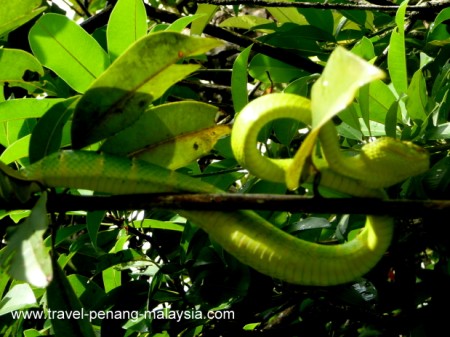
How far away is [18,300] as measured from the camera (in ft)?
4.44

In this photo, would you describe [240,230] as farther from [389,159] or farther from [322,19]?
[322,19]

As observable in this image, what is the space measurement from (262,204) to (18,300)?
853 mm

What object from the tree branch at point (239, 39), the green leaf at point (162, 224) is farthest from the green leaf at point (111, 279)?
the tree branch at point (239, 39)

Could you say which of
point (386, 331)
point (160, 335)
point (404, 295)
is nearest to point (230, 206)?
point (386, 331)

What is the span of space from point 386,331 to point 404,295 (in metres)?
0.17

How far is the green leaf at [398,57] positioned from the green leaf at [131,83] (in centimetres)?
64

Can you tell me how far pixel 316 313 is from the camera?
1495 millimetres

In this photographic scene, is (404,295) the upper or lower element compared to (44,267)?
lower

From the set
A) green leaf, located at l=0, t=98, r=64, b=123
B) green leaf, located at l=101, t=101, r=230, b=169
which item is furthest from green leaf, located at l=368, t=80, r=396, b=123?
green leaf, located at l=0, t=98, r=64, b=123

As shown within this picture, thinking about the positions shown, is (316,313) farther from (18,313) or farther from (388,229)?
(18,313)

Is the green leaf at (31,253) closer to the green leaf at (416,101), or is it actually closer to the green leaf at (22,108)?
the green leaf at (22,108)

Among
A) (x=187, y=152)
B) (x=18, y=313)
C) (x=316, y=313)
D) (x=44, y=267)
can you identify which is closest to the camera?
(x=44, y=267)

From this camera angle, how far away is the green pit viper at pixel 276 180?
820 mm

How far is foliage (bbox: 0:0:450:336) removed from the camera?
92 cm
